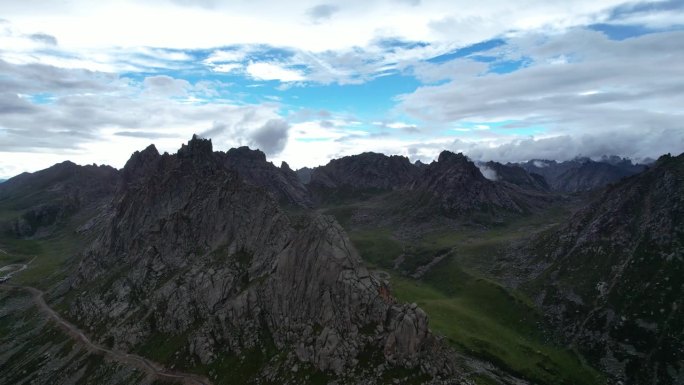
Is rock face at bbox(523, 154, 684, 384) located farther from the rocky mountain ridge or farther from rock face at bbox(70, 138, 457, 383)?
rock face at bbox(70, 138, 457, 383)

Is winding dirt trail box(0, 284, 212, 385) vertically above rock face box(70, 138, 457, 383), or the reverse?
rock face box(70, 138, 457, 383)

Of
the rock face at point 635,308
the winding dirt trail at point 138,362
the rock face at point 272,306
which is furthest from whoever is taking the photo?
the rock face at point 635,308

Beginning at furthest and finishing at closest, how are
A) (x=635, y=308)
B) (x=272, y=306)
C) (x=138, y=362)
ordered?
(x=635, y=308)
(x=138, y=362)
(x=272, y=306)

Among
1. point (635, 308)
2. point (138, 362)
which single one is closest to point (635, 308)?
point (635, 308)

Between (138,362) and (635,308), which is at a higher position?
(635,308)

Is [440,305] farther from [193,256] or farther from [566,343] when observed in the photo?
[193,256]

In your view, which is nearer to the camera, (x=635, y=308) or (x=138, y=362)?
(x=138, y=362)

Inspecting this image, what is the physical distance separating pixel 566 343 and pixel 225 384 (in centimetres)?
11592

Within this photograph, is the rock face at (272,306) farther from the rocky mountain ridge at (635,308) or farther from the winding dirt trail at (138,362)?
the rocky mountain ridge at (635,308)

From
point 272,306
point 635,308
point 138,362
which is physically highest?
point 272,306

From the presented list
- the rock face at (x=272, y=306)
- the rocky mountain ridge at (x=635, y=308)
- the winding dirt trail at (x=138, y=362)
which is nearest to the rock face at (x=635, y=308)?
the rocky mountain ridge at (x=635, y=308)

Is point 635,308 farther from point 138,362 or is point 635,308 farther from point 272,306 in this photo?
point 138,362

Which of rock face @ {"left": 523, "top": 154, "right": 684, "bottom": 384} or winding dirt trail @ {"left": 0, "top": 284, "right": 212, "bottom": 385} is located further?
rock face @ {"left": 523, "top": 154, "right": 684, "bottom": 384}

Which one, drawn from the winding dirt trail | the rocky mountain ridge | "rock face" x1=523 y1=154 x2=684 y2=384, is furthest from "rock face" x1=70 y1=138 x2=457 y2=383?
the rocky mountain ridge
